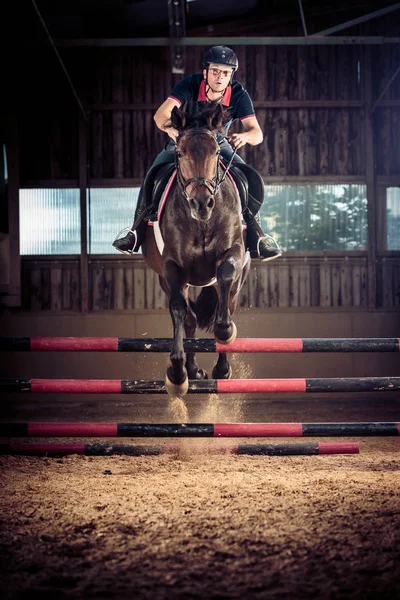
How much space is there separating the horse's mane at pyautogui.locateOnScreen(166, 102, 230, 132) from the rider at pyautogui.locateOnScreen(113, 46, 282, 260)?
11 cm

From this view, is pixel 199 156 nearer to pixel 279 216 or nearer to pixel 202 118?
pixel 202 118

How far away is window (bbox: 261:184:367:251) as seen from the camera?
9.61 meters

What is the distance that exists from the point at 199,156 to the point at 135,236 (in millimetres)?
1278

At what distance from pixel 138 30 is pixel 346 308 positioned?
5.61 metres

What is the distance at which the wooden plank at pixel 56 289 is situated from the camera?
956cm

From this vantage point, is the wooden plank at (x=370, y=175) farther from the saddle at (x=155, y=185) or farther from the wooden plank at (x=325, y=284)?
the saddle at (x=155, y=185)

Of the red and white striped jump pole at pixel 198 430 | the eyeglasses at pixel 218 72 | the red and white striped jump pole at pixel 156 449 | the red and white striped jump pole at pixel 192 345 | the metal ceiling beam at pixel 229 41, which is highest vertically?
the metal ceiling beam at pixel 229 41

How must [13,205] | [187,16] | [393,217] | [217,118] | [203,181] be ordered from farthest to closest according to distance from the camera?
[393,217] → [13,205] → [187,16] → [217,118] → [203,181]

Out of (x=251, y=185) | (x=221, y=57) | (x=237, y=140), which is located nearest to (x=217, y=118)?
(x=237, y=140)

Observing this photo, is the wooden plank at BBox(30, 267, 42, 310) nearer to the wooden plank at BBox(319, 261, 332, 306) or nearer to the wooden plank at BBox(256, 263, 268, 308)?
the wooden plank at BBox(256, 263, 268, 308)

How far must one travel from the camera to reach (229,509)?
295cm

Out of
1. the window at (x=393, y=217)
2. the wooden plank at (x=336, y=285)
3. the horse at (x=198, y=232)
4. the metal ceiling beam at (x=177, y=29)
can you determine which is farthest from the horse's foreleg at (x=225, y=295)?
the window at (x=393, y=217)

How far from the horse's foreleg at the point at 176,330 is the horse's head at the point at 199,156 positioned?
1.99 ft

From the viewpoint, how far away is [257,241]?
14.8 feet
